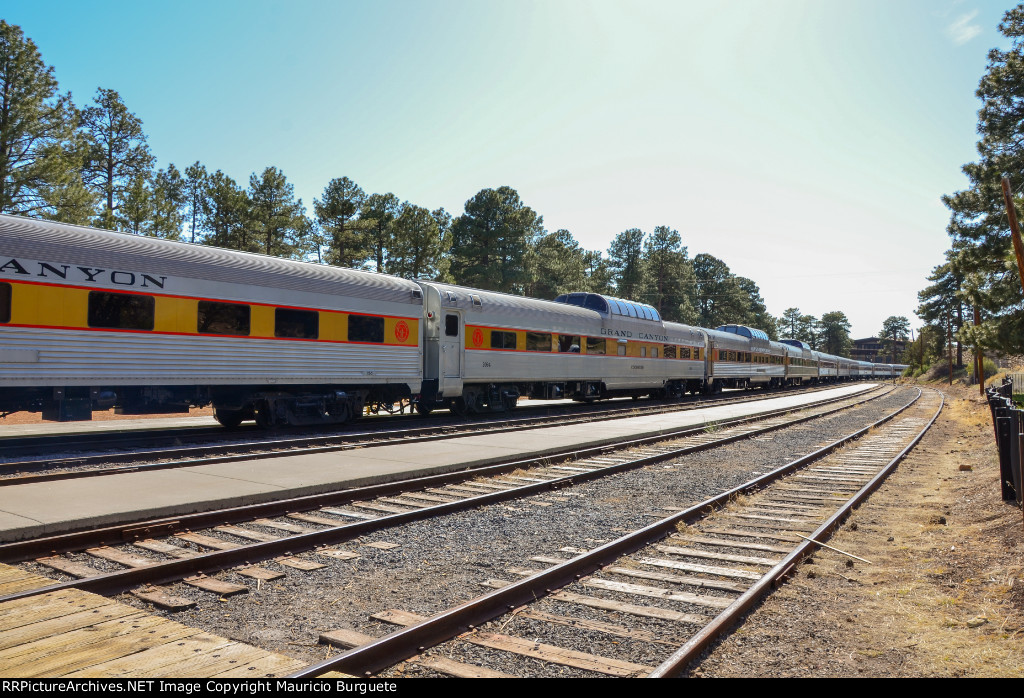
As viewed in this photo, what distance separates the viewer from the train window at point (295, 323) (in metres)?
14.8

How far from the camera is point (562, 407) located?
25.2 meters

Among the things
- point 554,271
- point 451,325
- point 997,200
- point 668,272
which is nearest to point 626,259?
point 668,272

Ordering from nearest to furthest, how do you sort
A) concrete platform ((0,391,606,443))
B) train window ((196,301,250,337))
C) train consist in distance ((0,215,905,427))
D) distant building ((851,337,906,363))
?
train consist in distance ((0,215,905,427))
train window ((196,301,250,337))
concrete platform ((0,391,606,443))
distant building ((851,337,906,363))

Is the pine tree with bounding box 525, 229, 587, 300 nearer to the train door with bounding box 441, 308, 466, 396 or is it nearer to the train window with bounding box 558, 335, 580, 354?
the train window with bounding box 558, 335, 580, 354

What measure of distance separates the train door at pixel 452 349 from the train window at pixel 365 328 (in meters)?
2.19

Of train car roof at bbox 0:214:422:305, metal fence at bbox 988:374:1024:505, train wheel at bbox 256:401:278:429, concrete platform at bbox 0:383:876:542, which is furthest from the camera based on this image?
train wheel at bbox 256:401:278:429

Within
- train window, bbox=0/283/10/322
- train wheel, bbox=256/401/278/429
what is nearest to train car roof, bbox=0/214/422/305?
train window, bbox=0/283/10/322

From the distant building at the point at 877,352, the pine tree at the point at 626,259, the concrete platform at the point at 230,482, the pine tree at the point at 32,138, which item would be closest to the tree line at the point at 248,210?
the pine tree at the point at 32,138

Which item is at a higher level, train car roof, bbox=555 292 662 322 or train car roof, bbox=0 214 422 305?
train car roof, bbox=555 292 662 322

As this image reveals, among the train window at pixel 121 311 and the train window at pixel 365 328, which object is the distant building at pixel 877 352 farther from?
the train window at pixel 121 311

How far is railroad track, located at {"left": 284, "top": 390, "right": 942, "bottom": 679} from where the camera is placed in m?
3.95

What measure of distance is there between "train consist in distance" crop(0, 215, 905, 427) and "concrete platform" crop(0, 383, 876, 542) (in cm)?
357
